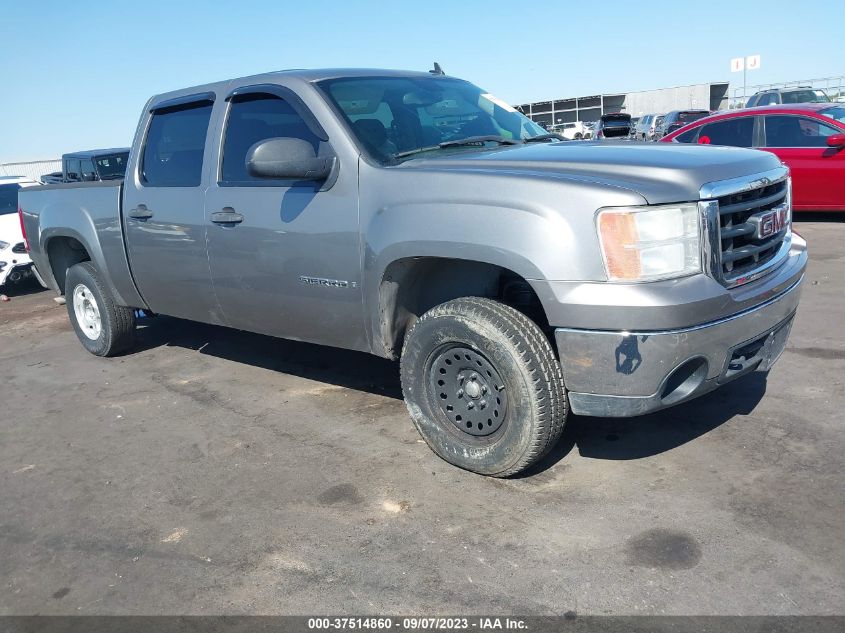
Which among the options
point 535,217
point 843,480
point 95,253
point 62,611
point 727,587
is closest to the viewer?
point 727,587

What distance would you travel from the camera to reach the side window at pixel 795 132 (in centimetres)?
968

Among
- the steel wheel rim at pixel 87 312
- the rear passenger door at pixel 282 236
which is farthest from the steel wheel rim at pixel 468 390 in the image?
the steel wheel rim at pixel 87 312

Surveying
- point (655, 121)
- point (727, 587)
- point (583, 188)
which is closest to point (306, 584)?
point (727, 587)

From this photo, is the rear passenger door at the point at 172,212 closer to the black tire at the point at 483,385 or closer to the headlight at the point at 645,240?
the black tire at the point at 483,385

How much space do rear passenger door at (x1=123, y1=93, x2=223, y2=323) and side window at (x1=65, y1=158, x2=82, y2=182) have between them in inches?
348

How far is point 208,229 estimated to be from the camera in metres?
4.54

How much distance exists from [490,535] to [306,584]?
2.54 ft

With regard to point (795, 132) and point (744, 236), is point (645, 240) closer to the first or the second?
point (744, 236)

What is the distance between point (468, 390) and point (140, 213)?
2831 millimetres

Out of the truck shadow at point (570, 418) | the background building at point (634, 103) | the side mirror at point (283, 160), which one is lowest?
the truck shadow at point (570, 418)

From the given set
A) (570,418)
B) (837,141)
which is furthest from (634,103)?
(570,418)

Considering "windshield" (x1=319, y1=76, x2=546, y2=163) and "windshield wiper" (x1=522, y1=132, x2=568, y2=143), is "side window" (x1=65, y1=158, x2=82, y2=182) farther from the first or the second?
"windshield wiper" (x1=522, y1=132, x2=568, y2=143)

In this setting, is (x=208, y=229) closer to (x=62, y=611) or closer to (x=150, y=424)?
(x=150, y=424)

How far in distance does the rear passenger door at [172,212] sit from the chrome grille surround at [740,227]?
9.68 ft
